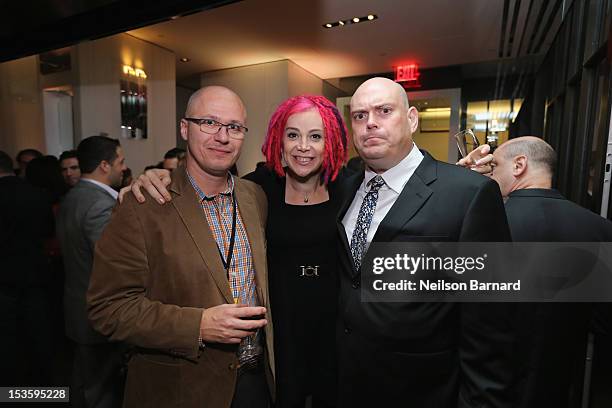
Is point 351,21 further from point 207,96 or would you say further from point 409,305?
point 409,305

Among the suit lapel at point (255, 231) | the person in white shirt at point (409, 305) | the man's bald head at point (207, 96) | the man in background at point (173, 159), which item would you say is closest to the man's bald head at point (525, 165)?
the person in white shirt at point (409, 305)

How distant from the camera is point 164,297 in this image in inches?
52.5

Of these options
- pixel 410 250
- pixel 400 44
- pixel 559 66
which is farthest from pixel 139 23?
pixel 559 66

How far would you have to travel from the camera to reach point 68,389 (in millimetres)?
2508

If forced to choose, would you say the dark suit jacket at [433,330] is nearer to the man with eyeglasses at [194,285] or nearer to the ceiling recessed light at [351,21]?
the man with eyeglasses at [194,285]

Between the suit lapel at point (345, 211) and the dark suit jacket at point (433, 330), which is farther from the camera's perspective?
the suit lapel at point (345, 211)

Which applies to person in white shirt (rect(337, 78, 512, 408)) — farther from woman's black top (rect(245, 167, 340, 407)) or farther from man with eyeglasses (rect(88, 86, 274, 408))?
man with eyeglasses (rect(88, 86, 274, 408))

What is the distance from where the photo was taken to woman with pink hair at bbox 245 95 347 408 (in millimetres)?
1632

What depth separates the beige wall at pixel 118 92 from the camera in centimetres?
543

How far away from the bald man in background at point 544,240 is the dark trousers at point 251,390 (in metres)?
1.28

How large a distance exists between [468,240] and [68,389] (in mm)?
2841

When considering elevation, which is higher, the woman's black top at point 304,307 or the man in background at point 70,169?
the man in background at point 70,169

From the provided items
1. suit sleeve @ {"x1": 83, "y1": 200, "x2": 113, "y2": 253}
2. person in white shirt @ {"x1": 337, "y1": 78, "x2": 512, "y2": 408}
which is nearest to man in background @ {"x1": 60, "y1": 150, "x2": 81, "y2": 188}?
suit sleeve @ {"x1": 83, "y1": 200, "x2": 113, "y2": 253}

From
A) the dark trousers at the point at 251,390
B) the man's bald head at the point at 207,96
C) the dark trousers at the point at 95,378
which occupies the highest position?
the man's bald head at the point at 207,96
